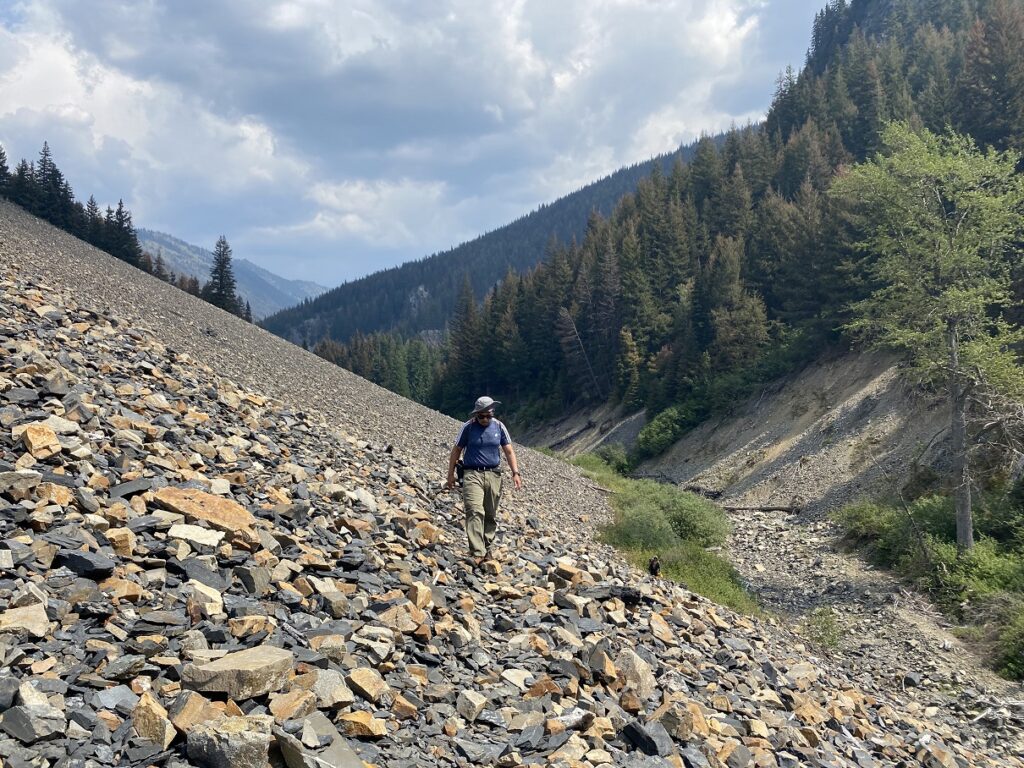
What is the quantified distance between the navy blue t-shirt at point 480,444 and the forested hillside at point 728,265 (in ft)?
83.5

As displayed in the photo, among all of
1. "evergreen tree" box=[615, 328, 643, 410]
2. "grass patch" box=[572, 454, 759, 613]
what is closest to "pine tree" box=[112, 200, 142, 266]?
"evergreen tree" box=[615, 328, 643, 410]

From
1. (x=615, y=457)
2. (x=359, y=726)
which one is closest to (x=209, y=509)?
(x=359, y=726)

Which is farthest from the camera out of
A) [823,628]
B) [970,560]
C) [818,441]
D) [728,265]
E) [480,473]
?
[728,265]

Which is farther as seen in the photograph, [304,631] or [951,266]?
[951,266]

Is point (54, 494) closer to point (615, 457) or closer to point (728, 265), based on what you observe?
point (615, 457)

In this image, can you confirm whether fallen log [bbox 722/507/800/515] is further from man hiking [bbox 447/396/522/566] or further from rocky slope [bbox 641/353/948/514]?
man hiking [bbox 447/396/522/566]

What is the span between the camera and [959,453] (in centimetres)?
1517

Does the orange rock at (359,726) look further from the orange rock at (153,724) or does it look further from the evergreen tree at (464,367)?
the evergreen tree at (464,367)

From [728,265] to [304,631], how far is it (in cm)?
4664

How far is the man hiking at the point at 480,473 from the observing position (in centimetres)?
852

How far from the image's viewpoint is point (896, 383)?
2875 cm

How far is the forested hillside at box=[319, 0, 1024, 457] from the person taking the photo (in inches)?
1617

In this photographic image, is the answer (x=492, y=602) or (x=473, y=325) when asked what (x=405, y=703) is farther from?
(x=473, y=325)

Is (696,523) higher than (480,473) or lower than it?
lower
